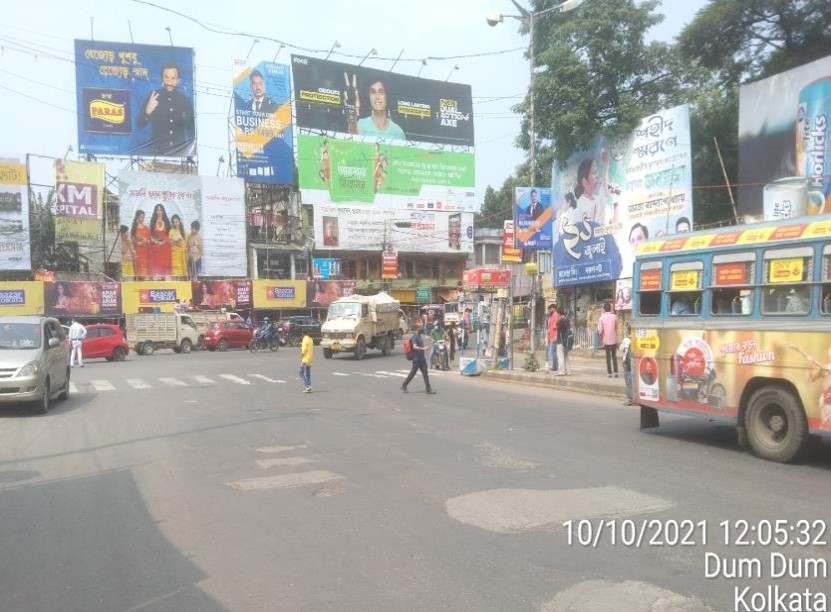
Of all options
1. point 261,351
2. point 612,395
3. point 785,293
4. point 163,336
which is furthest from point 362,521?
point 163,336

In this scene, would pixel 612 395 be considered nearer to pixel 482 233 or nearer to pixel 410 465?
pixel 410 465

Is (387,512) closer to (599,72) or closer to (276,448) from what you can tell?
(276,448)

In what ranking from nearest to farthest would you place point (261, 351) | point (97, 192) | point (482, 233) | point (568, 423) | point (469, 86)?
point (568, 423)
point (261, 351)
point (97, 192)
point (469, 86)
point (482, 233)

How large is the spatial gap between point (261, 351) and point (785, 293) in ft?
99.2

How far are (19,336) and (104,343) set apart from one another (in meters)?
16.6

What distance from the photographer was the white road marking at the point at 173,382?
18.6m

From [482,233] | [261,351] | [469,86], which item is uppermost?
[469,86]

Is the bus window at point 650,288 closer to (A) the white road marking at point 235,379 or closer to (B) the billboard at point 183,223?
(A) the white road marking at point 235,379

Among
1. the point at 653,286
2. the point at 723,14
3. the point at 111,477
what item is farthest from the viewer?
the point at 723,14

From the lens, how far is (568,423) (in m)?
11.1

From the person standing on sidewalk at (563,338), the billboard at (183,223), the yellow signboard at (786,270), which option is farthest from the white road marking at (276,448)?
the billboard at (183,223)

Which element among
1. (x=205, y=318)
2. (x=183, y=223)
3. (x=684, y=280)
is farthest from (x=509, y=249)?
(x=183, y=223)

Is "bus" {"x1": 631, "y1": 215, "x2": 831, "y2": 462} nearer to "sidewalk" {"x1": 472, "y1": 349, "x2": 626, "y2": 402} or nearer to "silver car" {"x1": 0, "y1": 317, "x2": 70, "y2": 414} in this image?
"sidewalk" {"x1": 472, "y1": 349, "x2": 626, "y2": 402}

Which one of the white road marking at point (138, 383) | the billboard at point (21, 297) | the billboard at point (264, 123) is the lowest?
the white road marking at point (138, 383)
